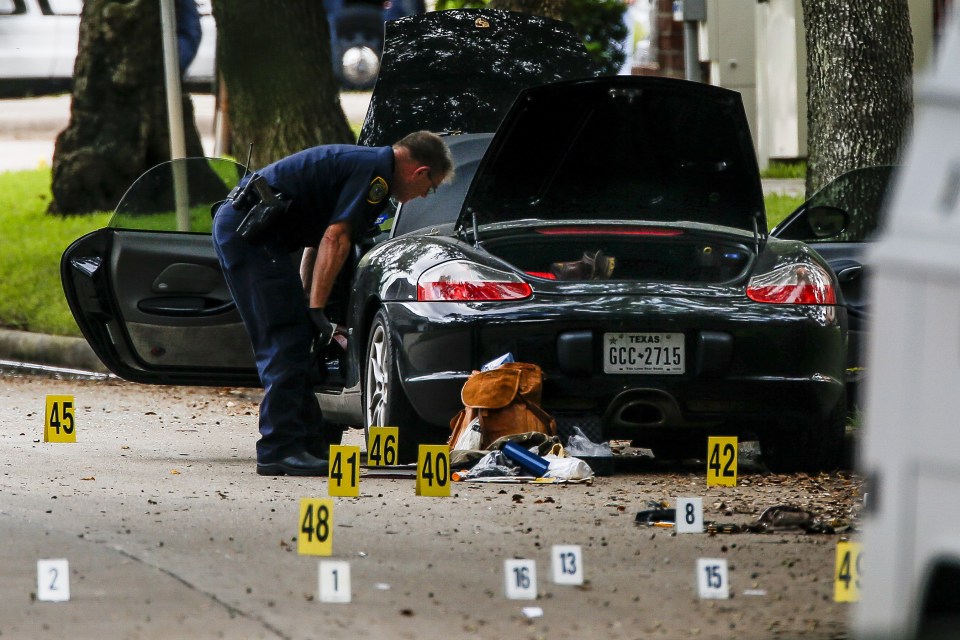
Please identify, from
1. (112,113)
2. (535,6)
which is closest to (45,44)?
(112,113)

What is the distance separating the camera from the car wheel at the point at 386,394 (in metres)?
7.54

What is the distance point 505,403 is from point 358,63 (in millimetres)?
16948

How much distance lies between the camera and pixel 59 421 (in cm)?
859

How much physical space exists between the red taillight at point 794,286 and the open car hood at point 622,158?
47cm

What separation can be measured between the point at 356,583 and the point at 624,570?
807mm

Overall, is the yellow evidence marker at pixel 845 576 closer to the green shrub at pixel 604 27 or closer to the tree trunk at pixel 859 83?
the tree trunk at pixel 859 83

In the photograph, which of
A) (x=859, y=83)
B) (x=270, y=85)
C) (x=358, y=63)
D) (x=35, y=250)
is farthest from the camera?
(x=358, y=63)

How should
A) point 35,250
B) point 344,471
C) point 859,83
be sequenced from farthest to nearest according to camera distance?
1. point 35,250
2. point 859,83
3. point 344,471

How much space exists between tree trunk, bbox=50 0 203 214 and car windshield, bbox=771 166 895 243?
35.6 feet

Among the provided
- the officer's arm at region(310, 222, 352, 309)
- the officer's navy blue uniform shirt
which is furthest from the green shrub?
the officer's arm at region(310, 222, 352, 309)

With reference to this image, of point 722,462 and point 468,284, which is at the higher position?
point 468,284

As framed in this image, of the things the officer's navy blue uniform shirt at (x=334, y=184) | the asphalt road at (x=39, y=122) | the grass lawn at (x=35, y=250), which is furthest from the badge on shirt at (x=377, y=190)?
the asphalt road at (x=39, y=122)

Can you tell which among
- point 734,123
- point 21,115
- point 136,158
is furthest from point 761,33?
point 734,123

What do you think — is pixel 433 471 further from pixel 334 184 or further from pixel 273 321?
pixel 334 184
